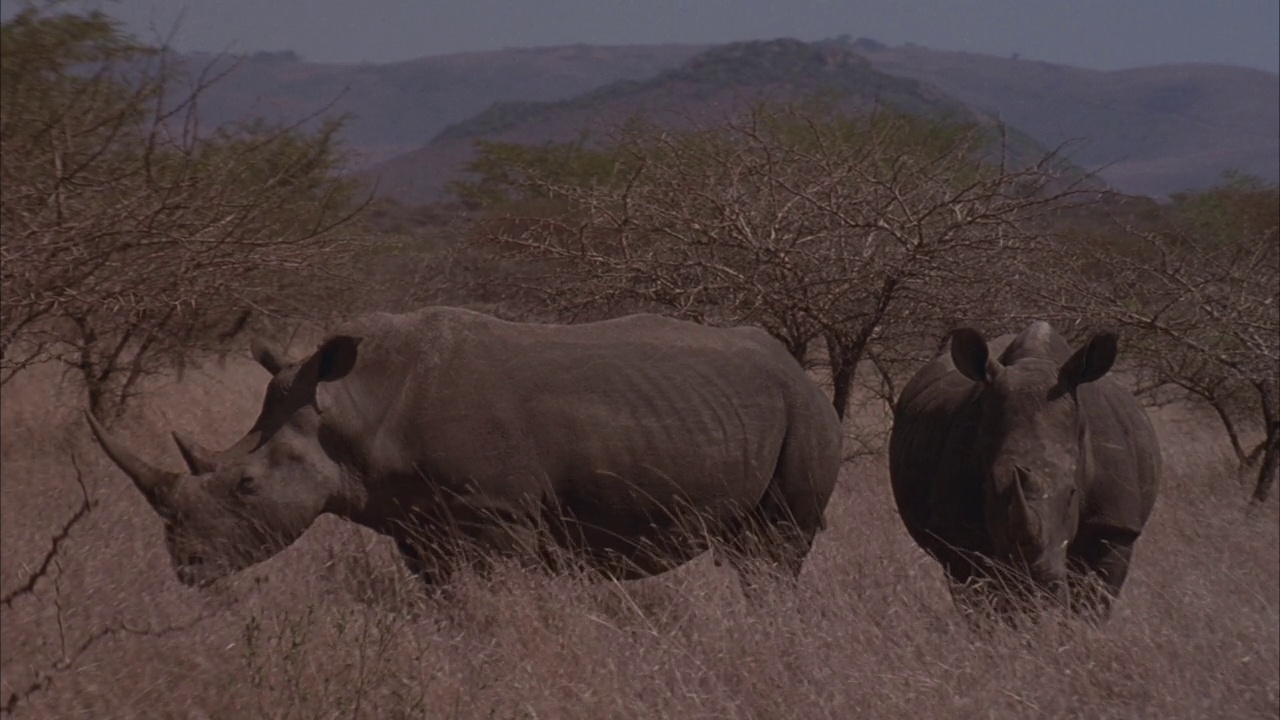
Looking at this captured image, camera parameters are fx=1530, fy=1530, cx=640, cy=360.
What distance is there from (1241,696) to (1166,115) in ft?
685

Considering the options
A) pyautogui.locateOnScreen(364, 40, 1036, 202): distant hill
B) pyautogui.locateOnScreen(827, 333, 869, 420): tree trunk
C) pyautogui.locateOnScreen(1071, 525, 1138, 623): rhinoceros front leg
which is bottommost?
pyautogui.locateOnScreen(364, 40, 1036, 202): distant hill

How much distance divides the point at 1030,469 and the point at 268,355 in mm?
2864

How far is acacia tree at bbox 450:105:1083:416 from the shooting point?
8.85 metres

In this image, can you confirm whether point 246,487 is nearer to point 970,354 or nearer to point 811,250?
point 970,354

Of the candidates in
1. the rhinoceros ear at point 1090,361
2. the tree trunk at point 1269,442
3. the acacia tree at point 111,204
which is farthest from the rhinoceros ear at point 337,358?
the tree trunk at point 1269,442

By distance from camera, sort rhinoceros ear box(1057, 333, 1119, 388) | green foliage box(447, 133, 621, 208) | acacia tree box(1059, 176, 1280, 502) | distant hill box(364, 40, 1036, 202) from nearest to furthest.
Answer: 1. rhinoceros ear box(1057, 333, 1119, 388)
2. acacia tree box(1059, 176, 1280, 502)
3. green foliage box(447, 133, 621, 208)
4. distant hill box(364, 40, 1036, 202)

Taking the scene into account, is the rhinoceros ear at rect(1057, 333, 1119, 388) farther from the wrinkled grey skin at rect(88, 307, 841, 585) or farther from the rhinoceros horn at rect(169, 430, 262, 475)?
the rhinoceros horn at rect(169, 430, 262, 475)

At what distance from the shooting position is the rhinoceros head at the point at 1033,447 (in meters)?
4.93

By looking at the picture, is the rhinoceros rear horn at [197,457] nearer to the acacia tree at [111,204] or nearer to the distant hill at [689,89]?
the acacia tree at [111,204]

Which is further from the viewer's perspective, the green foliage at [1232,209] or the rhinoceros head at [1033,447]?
the green foliage at [1232,209]

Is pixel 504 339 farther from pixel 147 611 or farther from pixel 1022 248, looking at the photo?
pixel 1022 248

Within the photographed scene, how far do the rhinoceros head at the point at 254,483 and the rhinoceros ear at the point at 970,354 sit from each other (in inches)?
84.8

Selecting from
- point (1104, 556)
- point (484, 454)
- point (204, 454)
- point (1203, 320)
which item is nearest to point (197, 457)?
point (204, 454)

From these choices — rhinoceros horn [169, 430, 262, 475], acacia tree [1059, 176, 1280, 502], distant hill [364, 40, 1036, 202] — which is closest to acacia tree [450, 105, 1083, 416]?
acacia tree [1059, 176, 1280, 502]
